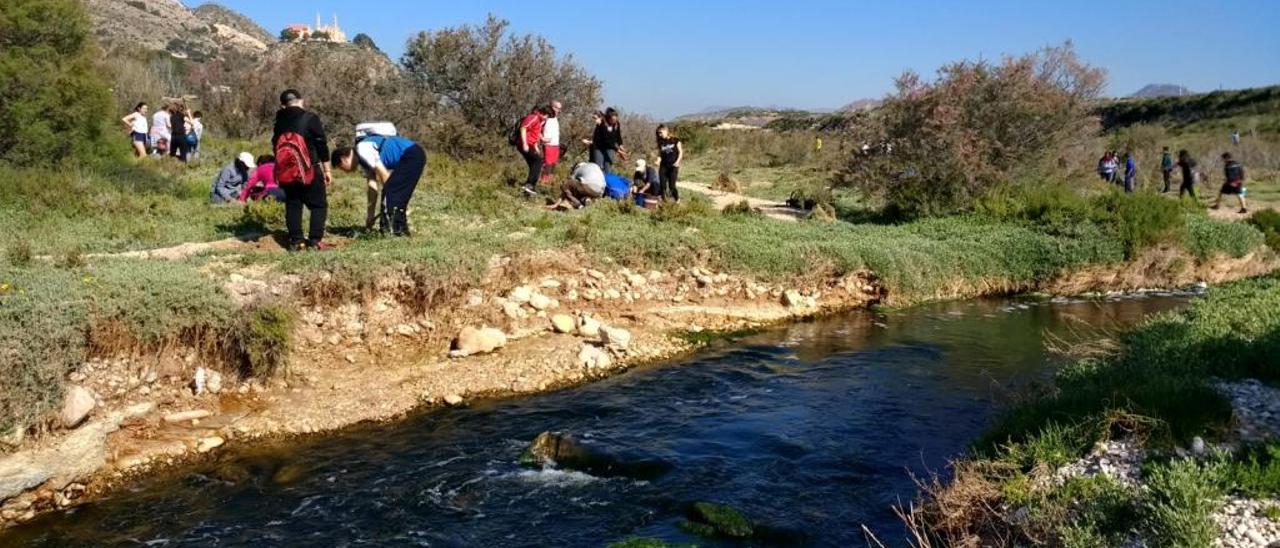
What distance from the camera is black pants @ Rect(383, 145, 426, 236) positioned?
35.3 feet

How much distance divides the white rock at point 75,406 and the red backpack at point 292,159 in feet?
10.7

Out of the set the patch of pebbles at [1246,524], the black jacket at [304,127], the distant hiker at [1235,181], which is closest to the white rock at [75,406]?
the black jacket at [304,127]

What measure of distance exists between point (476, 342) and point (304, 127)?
120 inches

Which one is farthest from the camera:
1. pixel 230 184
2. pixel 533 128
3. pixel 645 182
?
pixel 645 182

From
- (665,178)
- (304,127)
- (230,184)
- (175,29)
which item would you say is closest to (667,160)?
(665,178)

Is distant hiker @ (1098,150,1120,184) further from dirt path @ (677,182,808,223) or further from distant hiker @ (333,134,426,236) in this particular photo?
distant hiker @ (333,134,426,236)

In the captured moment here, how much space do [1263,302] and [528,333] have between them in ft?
25.5

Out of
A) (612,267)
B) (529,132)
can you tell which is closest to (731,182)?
(529,132)

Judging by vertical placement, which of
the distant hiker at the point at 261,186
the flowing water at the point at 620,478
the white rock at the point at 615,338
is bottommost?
the flowing water at the point at 620,478

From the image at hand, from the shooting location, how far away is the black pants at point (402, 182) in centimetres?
1077

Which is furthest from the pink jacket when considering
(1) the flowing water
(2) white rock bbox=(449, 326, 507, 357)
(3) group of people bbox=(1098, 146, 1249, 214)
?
(3) group of people bbox=(1098, 146, 1249, 214)

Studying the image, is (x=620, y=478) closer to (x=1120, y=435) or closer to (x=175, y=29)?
(x=1120, y=435)

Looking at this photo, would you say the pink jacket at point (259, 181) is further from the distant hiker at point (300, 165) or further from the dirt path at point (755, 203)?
the dirt path at point (755, 203)

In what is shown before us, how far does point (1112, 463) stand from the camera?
5.77 metres
